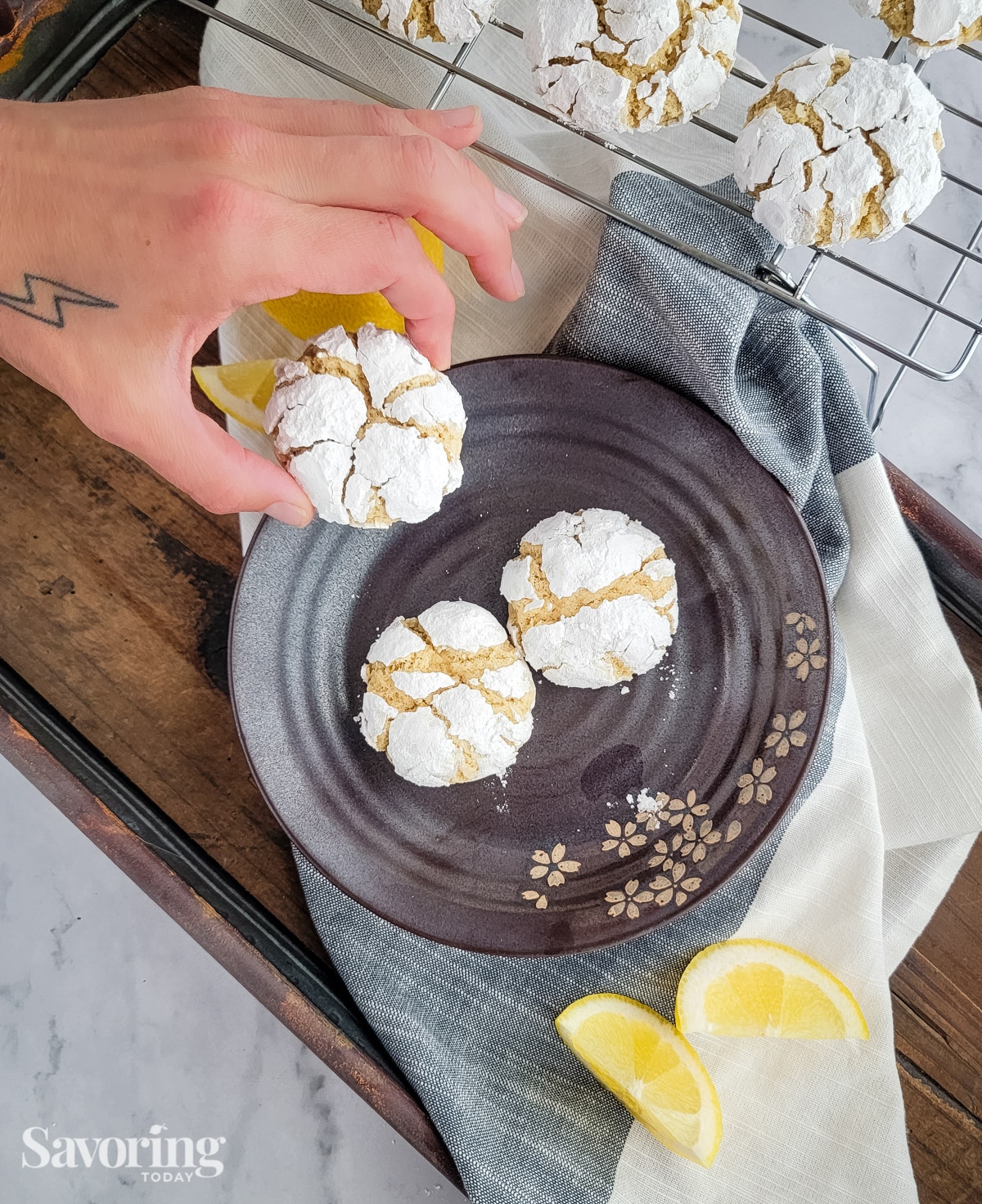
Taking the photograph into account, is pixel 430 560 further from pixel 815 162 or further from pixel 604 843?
pixel 815 162

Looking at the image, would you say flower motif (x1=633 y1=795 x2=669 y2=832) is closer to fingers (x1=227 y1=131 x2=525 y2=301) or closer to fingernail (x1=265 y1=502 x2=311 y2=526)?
fingernail (x1=265 y1=502 x2=311 y2=526)

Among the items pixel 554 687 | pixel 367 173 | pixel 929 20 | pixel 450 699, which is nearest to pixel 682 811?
pixel 554 687

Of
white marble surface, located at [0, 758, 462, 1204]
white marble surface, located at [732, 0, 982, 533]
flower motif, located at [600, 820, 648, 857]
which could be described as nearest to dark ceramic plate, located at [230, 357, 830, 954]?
flower motif, located at [600, 820, 648, 857]

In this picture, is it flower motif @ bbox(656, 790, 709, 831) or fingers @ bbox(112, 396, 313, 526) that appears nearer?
fingers @ bbox(112, 396, 313, 526)

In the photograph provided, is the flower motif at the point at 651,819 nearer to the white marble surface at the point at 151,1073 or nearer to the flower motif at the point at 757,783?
the flower motif at the point at 757,783

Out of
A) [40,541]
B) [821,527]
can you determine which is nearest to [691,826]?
[821,527]

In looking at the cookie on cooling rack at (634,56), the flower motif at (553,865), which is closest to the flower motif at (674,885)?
the flower motif at (553,865)

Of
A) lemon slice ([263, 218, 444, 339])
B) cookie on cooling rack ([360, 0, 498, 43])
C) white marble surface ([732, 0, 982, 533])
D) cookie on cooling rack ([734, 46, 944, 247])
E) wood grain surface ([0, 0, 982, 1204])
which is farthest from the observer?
white marble surface ([732, 0, 982, 533])
